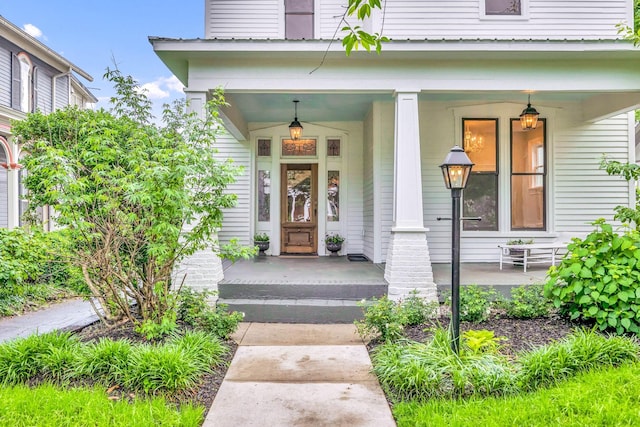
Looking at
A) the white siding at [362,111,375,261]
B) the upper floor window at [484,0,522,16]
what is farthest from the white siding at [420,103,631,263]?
the upper floor window at [484,0,522,16]

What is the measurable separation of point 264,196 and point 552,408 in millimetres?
6915

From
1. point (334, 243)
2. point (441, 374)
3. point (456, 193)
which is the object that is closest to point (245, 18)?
point (334, 243)

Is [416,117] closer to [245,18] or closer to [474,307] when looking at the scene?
[474,307]

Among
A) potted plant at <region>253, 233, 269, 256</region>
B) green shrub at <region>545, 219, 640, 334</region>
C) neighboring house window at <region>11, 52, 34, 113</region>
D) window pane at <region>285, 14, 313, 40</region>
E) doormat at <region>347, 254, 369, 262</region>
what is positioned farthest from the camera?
neighboring house window at <region>11, 52, 34, 113</region>

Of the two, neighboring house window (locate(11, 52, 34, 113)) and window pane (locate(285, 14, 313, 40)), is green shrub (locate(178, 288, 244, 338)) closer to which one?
window pane (locate(285, 14, 313, 40))

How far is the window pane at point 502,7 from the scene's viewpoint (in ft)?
23.2

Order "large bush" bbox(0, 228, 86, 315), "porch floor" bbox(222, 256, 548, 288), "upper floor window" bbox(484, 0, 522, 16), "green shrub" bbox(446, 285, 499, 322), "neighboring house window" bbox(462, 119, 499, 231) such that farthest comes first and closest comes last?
1. "neighboring house window" bbox(462, 119, 499, 231)
2. "upper floor window" bbox(484, 0, 522, 16)
3. "porch floor" bbox(222, 256, 548, 288)
4. "large bush" bbox(0, 228, 86, 315)
5. "green shrub" bbox(446, 285, 499, 322)

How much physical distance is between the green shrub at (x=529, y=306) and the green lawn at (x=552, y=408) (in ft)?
4.27

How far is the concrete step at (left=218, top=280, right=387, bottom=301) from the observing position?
17.0ft

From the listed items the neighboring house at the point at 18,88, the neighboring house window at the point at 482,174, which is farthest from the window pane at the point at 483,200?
the neighboring house at the point at 18,88

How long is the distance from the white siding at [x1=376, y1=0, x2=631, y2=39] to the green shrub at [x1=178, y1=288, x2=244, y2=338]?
5.61 meters

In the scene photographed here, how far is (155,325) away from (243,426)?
142 centimetres

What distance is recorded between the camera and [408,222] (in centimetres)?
529

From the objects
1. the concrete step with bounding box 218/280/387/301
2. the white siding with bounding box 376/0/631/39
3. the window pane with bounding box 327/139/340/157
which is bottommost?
the concrete step with bounding box 218/280/387/301
